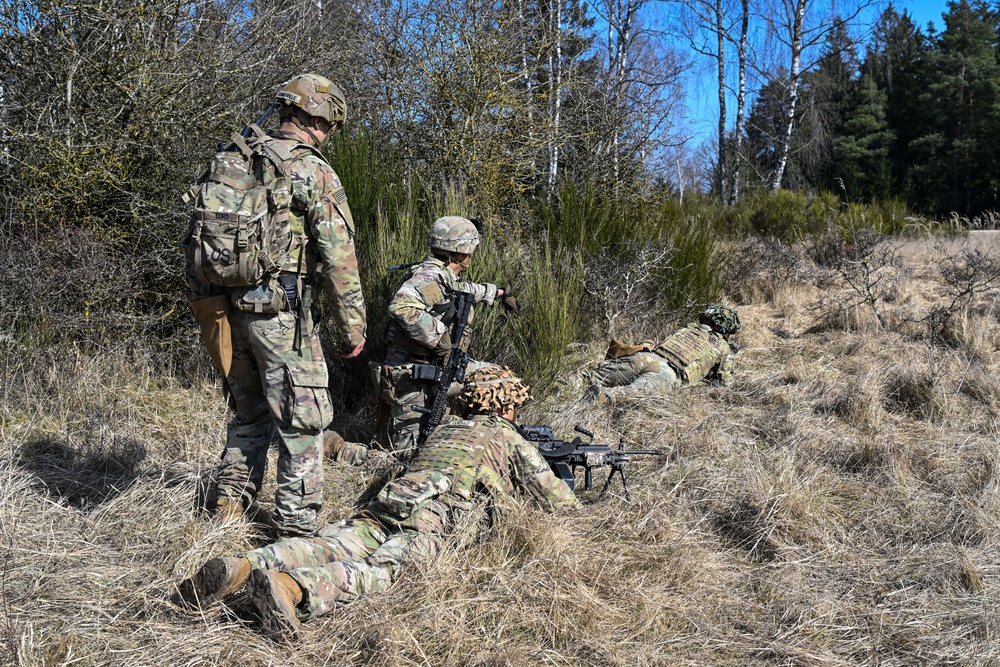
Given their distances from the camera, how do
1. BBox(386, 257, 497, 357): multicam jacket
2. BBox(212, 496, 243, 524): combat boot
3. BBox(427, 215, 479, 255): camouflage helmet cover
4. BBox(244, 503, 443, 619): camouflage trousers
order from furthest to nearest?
BBox(427, 215, 479, 255): camouflage helmet cover → BBox(386, 257, 497, 357): multicam jacket → BBox(212, 496, 243, 524): combat boot → BBox(244, 503, 443, 619): camouflage trousers

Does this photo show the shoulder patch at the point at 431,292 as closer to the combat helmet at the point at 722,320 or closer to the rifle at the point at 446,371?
the rifle at the point at 446,371

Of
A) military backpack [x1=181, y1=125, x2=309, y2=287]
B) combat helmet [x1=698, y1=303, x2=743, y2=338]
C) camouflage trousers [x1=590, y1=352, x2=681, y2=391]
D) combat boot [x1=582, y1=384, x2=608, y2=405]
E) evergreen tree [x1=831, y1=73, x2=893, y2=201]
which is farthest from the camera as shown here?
evergreen tree [x1=831, y1=73, x2=893, y2=201]

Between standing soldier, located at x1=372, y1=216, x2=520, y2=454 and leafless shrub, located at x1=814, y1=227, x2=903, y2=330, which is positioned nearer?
standing soldier, located at x1=372, y1=216, x2=520, y2=454

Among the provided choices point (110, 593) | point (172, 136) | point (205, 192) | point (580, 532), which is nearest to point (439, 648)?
point (580, 532)

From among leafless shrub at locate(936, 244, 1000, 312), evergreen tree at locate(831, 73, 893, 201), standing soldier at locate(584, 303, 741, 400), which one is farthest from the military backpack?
evergreen tree at locate(831, 73, 893, 201)

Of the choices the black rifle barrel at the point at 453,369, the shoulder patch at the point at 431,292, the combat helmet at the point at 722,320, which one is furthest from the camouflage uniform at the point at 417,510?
the combat helmet at the point at 722,320

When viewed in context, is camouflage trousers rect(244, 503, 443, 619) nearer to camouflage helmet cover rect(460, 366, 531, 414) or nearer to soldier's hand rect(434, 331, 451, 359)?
camouflage helmet cover rect(460, 366, 531, 414)

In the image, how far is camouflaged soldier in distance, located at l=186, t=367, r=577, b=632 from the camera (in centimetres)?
245

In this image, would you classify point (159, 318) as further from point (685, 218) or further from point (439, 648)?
point (685, 218)

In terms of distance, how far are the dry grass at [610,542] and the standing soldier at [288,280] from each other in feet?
1.57

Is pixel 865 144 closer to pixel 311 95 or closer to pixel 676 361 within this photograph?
pixel 676 361

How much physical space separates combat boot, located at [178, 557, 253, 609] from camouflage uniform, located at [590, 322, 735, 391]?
11.2 ft

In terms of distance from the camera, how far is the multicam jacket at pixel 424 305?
3.99m

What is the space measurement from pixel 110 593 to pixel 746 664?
2.15 meters
